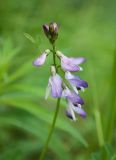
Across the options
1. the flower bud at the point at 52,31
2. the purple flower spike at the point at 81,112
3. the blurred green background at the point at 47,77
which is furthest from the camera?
the blurred green background at the point at 47,77

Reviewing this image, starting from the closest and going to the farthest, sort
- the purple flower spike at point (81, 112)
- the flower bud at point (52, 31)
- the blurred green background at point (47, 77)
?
the flower bud at point (52, 31) → the purple flower spike at point (81, 112) → the blurred green background at point (47, 77)

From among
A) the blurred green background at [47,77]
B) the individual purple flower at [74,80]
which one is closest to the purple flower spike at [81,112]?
the individual purple flower at [74,80]

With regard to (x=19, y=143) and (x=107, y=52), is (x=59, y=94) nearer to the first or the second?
(x=19, y=143)

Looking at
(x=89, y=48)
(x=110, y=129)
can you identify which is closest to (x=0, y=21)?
(x=89, y=48)

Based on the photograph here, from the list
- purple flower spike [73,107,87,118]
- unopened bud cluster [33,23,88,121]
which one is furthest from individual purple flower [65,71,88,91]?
purple flower spike [73,107,87,118]

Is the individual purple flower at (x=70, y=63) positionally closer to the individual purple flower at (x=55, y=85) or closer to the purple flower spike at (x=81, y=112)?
the individual purple flower at (x=55, y=85)

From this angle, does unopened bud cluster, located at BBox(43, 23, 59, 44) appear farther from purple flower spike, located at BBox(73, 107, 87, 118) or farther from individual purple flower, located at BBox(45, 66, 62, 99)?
purple flower spike, located at BBox(73, 107, 87, 118)

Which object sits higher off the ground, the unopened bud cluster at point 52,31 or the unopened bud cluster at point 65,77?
the unopened bud cluster at point 52,31
